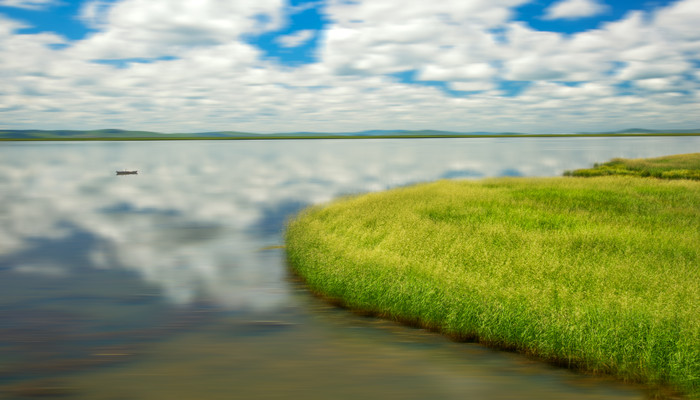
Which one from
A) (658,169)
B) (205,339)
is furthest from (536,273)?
(658,169)

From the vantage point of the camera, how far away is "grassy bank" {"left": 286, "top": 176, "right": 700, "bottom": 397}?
32.8 ft

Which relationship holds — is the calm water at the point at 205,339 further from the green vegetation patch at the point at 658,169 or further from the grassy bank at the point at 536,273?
the green vegetation patch at the point at 658,169

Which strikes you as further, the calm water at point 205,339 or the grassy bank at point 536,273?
the grassy bank at point 536,273

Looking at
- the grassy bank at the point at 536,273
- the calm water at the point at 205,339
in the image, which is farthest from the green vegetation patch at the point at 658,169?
the calm water at the point at 205,339

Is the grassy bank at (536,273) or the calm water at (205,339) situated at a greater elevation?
the grassy bank at (536,273)

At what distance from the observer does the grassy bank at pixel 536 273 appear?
10.0m

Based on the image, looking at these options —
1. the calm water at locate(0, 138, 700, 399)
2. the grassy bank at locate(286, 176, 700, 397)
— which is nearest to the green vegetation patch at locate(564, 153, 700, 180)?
the grassy bank at locate(286, 176, 700, 397)

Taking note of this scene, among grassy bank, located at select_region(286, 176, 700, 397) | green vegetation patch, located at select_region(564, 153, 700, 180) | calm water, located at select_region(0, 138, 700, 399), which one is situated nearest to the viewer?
calm water, located at select_region(0, 138, 700, 399)

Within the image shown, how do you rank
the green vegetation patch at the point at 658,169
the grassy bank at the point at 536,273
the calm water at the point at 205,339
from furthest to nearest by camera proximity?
the green vegetation patch at the point at 658,169 < the grassy bank at the point at 536,273 < the calm water at the point at 205,339

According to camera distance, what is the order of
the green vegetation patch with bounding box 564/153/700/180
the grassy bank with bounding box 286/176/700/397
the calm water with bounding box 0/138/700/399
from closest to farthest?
the calm water with bounding box 0/138/700/399
the grassy bank with bounding box 286/176/700/397
the green vegetation patch with bounding box 564/153/700/180

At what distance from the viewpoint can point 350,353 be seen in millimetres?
11242

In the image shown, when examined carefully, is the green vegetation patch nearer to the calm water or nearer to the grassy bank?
the grassy bank

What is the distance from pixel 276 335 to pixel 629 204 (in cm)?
2150

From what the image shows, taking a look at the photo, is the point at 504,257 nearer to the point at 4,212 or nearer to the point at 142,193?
the point at 4,212
